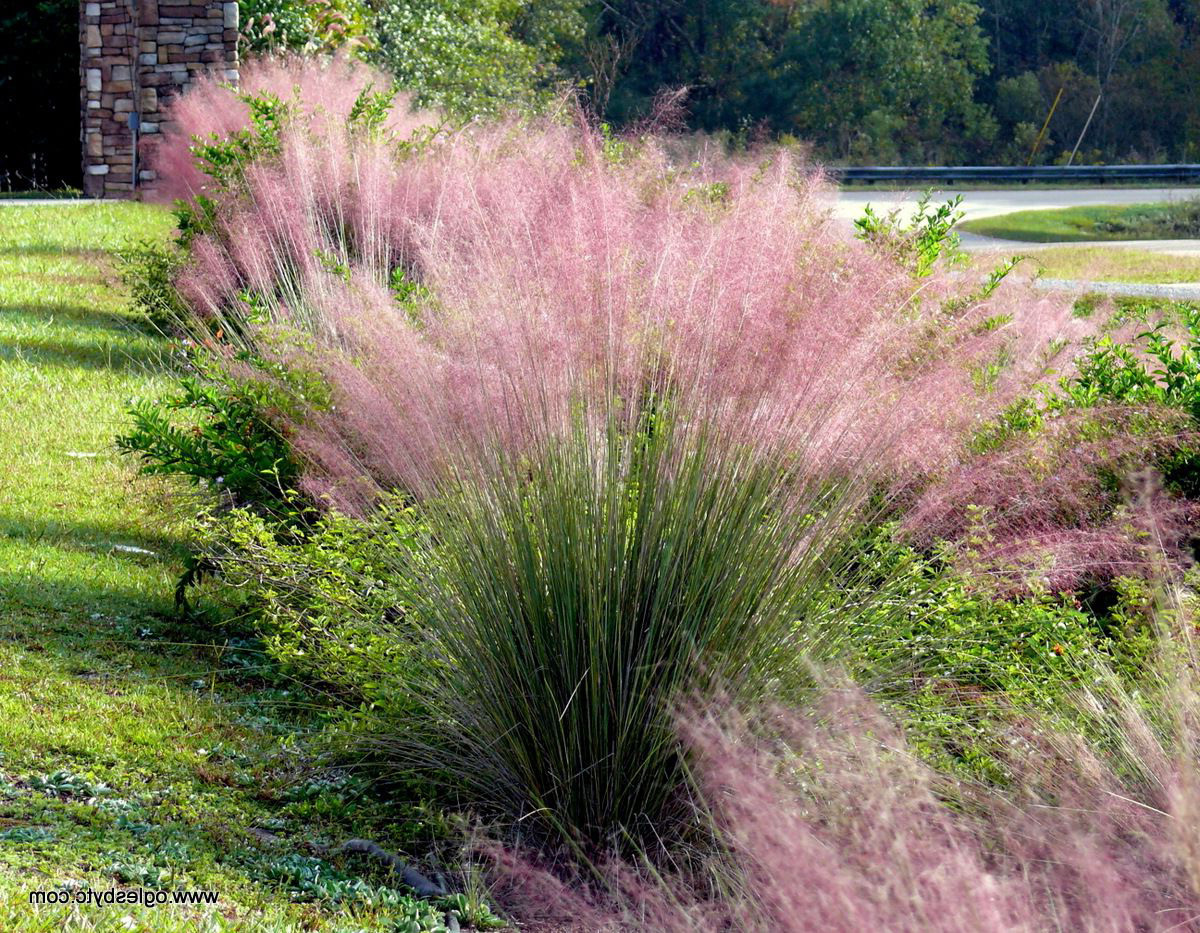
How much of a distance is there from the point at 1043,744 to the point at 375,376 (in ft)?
6.80

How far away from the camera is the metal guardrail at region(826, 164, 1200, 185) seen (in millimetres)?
26359

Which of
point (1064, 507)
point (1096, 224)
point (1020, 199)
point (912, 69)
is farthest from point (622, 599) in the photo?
point (912, 69)

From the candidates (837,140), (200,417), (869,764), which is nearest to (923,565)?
(869,764)

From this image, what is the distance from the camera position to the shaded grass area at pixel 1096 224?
18.5 metres

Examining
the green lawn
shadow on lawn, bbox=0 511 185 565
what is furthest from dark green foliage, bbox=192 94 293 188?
the green lawn

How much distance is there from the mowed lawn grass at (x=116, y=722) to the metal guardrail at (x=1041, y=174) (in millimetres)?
21666

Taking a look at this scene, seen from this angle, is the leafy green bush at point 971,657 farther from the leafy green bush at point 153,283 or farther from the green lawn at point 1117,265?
the green lawn at point 1117,265

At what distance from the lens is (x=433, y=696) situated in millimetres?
3768

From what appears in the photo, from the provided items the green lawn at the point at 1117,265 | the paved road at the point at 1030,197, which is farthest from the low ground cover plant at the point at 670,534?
the paved road at the point at 1030,197

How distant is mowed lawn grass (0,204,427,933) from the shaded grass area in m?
14.3

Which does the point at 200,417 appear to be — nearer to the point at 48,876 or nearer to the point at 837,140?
the point at 48,876

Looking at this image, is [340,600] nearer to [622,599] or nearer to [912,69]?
[622,599]

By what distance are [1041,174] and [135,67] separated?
60.3ft

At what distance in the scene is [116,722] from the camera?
12.9 ft
